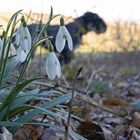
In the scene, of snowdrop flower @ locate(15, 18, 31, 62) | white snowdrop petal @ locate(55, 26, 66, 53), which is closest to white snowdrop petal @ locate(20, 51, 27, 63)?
→ snowdrop flower @ locate(15, 18, 31, 62)

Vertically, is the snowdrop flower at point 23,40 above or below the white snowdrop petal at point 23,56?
above

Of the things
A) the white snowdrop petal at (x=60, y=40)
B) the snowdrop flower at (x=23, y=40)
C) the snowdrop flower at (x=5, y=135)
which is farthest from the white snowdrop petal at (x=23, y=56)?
the snowdrop flower at (x=5, y=135)

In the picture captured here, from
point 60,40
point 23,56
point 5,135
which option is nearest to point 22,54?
point 23,56

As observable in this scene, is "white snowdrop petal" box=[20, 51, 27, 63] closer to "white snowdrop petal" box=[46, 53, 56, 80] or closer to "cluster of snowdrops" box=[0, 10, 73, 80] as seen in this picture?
"cluster of snowdrops" box=[0, 10, 73, 80]

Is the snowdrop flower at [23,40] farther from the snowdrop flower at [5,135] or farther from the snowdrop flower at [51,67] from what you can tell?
the snowdrop flower at [5,135]

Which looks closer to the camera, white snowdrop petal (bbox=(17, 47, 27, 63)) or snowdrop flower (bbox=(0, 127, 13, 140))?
snowdrop flower (bbox=(0, 127, 13, 140))

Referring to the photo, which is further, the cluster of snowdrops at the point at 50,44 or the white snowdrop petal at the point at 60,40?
the white snowdrop petal at the point at 60,40

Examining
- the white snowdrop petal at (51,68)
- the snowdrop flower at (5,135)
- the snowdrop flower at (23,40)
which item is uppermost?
the snowdrop flower at (23,40)

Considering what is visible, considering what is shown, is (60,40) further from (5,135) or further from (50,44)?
(5,135)

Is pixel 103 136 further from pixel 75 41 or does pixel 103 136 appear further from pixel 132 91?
pixel 75 41

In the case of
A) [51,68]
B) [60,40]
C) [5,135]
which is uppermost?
[60,40]

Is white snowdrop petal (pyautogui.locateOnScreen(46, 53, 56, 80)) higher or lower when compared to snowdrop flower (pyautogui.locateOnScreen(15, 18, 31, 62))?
lower

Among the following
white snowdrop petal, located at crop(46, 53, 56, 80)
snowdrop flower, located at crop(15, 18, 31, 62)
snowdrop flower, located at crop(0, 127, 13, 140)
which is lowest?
snowdrop flower, located at crop(0, 127, 13, 140)

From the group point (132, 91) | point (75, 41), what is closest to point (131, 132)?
point (132, 91)
